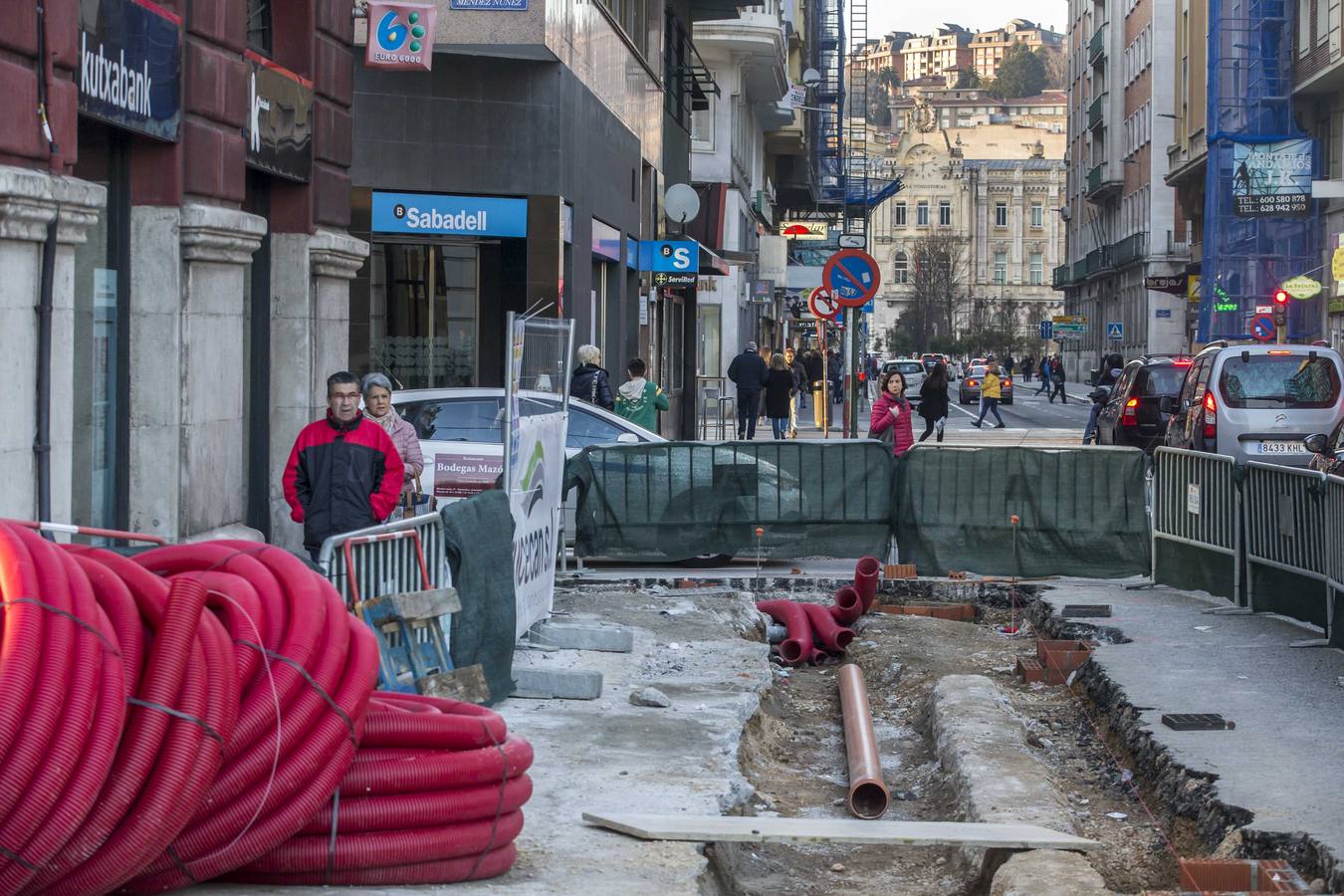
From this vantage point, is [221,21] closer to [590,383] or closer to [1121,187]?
[590,383]

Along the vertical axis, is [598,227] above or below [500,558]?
above

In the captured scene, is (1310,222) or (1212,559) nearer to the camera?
(1212,559)

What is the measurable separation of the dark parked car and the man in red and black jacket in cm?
1716

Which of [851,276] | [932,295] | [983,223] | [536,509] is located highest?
[983,223]

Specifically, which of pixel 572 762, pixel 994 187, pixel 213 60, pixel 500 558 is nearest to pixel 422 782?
pixel 572 762

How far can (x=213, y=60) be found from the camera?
10953 millimetres

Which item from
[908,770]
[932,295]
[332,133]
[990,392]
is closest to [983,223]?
[932,295]

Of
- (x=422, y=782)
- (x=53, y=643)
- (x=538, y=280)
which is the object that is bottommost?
(x=422, y=782)

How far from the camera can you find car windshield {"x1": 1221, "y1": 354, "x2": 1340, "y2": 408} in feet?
70.7

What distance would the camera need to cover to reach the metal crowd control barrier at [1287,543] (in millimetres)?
11609

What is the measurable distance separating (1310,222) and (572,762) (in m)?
50.7

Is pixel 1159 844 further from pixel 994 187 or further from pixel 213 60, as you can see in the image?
pixel 994 187

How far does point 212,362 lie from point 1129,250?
7655 cm

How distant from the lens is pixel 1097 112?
93875 millimetres
